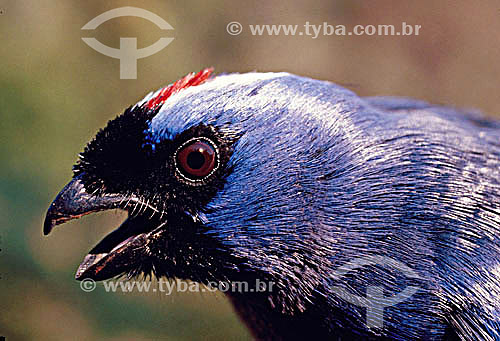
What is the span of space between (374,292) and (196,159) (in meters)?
0.94

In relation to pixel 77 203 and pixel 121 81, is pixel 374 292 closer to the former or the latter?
pixel 77 203

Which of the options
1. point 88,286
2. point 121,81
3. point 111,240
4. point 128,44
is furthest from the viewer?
point 121,81

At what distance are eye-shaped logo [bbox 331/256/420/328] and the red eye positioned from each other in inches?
28.1

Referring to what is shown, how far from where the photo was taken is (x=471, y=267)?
2432mm

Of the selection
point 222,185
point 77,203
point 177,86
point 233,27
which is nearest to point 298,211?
point 222,185

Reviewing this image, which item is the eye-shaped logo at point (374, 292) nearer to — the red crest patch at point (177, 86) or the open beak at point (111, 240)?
the open beak at point (111, 240)

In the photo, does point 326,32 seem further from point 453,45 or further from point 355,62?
point 453,45

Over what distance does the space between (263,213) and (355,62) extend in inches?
235

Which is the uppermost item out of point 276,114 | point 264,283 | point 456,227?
point 276,114

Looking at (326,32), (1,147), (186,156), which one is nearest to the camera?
(186,156)

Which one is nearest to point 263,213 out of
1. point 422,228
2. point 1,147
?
point 422,228

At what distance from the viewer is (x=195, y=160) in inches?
95.1

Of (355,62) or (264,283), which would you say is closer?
(264,283)

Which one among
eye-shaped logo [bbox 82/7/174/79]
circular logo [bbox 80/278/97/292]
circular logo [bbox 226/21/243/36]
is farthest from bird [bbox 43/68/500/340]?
circular logo [bbox 226/21/243/36]
